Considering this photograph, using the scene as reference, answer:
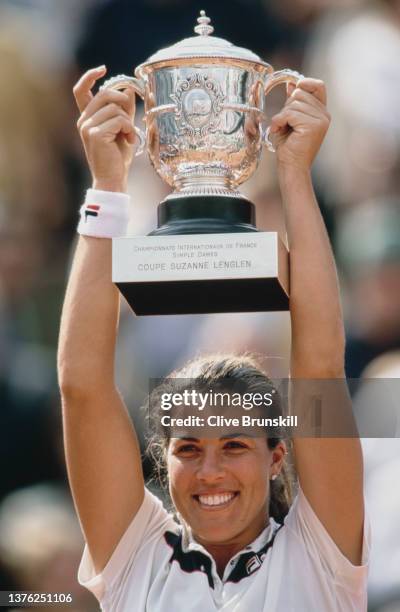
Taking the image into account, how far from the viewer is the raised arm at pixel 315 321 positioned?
2.16 m

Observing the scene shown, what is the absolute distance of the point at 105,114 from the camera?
7.22ft

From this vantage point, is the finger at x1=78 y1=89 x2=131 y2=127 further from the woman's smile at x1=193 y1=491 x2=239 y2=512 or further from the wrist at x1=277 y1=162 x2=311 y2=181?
the woman's smile at x1=193 y1=491 x2=239 y2=512

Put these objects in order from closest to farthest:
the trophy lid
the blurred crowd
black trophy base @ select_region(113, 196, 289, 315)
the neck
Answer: black trophy base @ select_region(113, 196, 289, 315) < the trophy lid < the neck < the blurred crowd

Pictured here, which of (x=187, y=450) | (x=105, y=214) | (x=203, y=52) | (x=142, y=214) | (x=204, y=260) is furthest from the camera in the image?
(x=142, y=214)

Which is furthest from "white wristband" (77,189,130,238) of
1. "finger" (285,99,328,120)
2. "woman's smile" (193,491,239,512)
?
"woman's smile" (193,491,239,512)

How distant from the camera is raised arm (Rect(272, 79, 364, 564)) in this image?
7.09 ft

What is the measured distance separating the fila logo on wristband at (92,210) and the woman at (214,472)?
0.08 ft

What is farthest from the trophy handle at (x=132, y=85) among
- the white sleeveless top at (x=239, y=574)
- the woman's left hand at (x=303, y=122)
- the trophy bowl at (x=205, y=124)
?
the white sleeveless top at (x=239, y=574)

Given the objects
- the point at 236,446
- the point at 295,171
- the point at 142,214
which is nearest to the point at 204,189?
the point at 295,171

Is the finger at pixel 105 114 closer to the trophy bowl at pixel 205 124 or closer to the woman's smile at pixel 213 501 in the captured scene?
the trophy bowl at pixel 205 124

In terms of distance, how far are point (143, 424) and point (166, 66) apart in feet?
3.55

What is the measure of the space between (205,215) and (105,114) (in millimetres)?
258

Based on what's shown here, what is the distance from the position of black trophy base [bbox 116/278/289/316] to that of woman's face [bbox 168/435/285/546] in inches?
10.2

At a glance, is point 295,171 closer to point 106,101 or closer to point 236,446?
point 106,101
